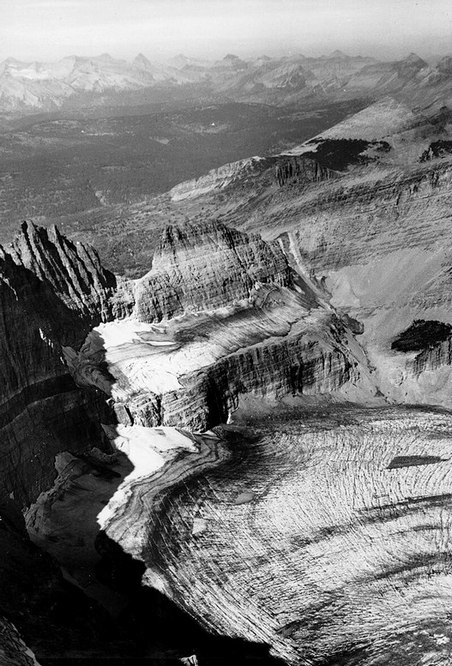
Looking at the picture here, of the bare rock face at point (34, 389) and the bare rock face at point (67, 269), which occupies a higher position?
the bare rock face at point (67, 269)

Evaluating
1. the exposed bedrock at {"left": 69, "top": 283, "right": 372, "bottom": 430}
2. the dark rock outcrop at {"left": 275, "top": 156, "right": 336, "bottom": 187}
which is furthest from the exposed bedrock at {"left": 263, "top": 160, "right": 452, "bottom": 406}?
the dark rock outcrop at {"left": 275, "top": 156, "right": 336, "bottom": 187}

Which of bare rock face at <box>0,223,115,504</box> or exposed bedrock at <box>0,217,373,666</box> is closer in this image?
exposed bedrock at <box>0,217,373,666</box>

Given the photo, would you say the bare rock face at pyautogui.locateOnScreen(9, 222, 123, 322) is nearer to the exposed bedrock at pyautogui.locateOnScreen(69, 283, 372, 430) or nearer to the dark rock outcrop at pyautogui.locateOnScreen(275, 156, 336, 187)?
the exposed bedrock at pyautogui.locateOnScreen(69, 283, 372, 430)

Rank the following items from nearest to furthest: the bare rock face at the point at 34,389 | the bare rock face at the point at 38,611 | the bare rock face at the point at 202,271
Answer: the bare rock face at the point at 38,611
the bare rock face at the point at 34,389
the bare rock face at the point at 202,271

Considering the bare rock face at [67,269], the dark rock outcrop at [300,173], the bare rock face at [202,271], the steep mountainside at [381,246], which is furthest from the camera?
the dark rock outcrop at [300,173]

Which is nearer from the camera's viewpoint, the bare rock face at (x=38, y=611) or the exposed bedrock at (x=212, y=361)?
the bare rock face at (x=38, y=611)

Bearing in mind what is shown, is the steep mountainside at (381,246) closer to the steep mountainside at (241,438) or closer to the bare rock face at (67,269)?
the steep mountainside at (241,438)

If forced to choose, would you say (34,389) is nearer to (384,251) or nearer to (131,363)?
(131,363)

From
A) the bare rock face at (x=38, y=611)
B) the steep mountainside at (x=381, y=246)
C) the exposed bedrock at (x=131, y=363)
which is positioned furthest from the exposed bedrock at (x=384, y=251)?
the bare rock face at (x=38, y=611)
